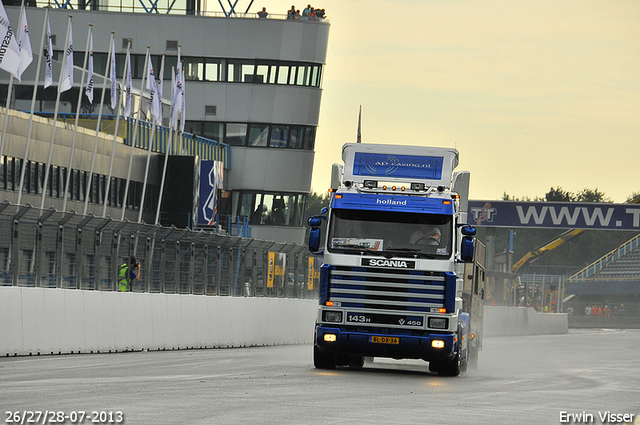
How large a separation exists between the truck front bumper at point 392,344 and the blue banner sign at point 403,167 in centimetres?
252

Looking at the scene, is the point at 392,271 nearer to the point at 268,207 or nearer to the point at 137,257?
the point at 137,257

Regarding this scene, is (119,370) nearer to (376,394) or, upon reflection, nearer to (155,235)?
(376,394)

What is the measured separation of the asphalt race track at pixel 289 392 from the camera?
A: 35.7 ft

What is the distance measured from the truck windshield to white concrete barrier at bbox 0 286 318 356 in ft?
17.9

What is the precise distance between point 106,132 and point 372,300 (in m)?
42.8

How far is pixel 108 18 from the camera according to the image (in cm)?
6725

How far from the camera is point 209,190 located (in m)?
60.9

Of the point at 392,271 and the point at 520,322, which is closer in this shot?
the point at 392,271

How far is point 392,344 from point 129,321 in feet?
22.9

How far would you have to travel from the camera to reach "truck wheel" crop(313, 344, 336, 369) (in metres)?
18.2

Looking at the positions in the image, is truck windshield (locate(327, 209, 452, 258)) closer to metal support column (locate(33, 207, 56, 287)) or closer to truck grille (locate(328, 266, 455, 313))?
truck grille (locate(328, 266, 455, 313))

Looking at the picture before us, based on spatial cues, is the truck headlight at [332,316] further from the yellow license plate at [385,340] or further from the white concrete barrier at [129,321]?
the white concrete barrier at [129,321]

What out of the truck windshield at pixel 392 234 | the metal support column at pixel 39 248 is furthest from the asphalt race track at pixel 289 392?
the truck windshield at pixel 392 234

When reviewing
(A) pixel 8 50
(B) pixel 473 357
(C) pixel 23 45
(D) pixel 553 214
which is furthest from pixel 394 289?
(D) pixel 553 214
